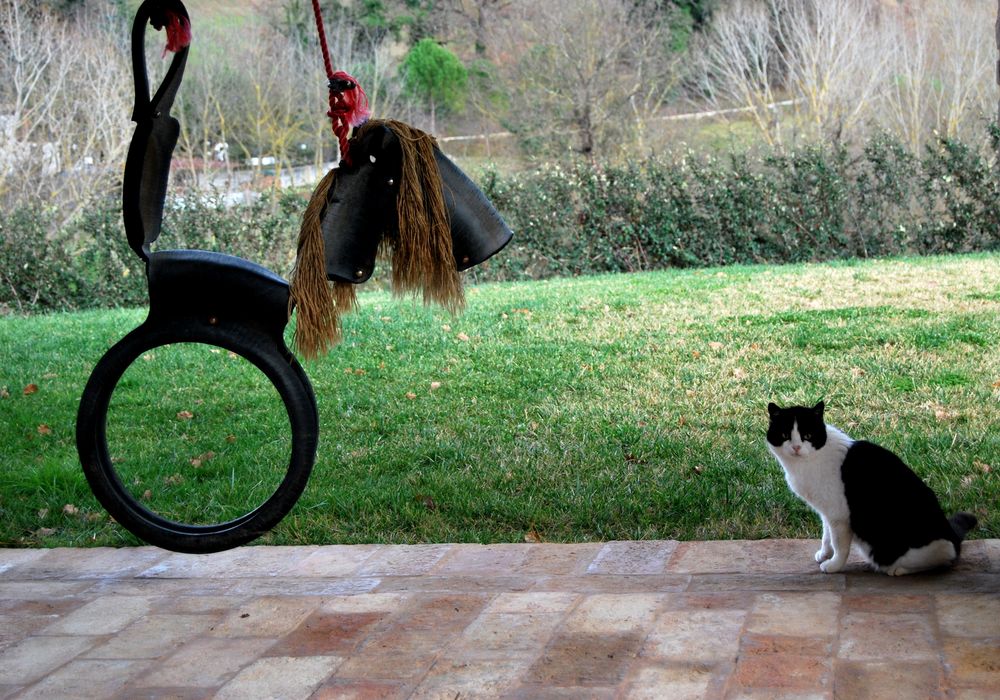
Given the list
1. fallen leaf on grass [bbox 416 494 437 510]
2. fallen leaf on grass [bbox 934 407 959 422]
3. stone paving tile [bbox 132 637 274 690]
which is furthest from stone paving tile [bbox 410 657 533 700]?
fallen leaf on grass [bbox 934 407 959 422]

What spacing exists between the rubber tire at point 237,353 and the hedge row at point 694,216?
8822 mm

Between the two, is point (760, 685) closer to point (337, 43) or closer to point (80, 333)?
point (80, 333)

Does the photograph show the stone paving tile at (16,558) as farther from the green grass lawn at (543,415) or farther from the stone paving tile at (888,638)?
the stone paving tile at (888,638)

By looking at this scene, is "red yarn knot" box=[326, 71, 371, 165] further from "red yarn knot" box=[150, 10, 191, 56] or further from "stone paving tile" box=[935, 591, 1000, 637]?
"stone paving tile" box=[935, 591, 1000, 637]

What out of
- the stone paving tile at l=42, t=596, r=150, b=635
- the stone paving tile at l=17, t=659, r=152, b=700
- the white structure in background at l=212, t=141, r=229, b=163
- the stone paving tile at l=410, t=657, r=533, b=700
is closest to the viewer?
the stone paving tile at l=410, t=657, r=533, b=700

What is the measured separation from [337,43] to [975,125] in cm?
1193

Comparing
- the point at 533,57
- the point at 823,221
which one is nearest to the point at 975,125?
the point at 823,221

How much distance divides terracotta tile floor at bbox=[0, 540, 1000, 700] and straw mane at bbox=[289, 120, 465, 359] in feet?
3.08

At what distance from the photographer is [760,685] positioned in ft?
8.82

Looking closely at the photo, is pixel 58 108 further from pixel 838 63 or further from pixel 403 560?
pixel 403 560

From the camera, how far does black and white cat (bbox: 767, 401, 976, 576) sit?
3.38 meters

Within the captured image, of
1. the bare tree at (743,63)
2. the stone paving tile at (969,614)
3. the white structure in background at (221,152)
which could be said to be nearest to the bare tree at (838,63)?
the bare tree at (743,63)

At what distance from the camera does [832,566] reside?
11.4 feet

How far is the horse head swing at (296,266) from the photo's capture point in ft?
9.77
